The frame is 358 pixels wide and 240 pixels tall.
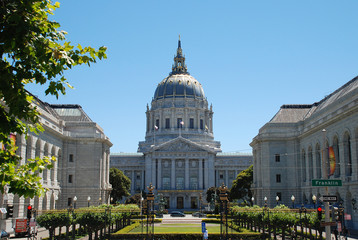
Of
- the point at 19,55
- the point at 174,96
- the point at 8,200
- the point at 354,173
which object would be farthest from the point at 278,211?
the point at 174,96

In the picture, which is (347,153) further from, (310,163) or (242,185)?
(242,185)

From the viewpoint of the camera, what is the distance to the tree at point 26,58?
443 inches

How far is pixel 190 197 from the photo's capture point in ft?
443

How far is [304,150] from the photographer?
7812cm

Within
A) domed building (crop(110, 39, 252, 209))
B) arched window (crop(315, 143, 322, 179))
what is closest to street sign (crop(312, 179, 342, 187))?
arched window (crop(315, 143, 322, 179))

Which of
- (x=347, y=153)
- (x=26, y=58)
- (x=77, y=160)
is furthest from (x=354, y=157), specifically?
(x=26, y=58)

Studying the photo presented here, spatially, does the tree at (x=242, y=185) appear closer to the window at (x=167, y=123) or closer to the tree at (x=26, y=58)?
the window at (x=167, y=123)

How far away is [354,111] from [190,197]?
86.6 metres

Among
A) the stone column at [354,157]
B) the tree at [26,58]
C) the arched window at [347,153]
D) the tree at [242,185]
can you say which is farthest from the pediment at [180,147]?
the tree at [26,58]

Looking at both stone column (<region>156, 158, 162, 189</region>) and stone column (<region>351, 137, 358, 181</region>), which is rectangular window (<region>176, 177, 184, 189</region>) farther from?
stone column (<region>351, 137, 358, 181</region>)

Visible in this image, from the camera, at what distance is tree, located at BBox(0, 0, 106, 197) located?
11250 mm

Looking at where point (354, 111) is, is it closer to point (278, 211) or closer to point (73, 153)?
point (278, 211)

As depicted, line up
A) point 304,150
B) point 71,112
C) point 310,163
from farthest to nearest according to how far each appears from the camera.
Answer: point 71,112 < point 304,150 < point 310,163

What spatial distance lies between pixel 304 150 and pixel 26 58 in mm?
71425
